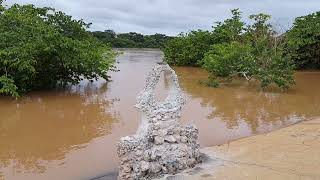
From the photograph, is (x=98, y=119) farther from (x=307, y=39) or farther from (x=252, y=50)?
(x=307, y=39)

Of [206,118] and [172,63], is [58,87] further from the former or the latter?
[172,63]

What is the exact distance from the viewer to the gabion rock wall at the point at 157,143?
5842mm

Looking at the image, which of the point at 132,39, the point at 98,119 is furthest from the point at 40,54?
the point at 132,39

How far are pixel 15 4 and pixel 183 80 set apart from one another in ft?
22.7

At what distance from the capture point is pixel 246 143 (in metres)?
7.85

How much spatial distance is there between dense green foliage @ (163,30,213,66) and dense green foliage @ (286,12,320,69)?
4.38 m

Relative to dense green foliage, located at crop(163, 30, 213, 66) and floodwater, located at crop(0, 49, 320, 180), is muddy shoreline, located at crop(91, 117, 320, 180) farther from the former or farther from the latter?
dense green foliage, located at crop(163, 30, 213, 66)

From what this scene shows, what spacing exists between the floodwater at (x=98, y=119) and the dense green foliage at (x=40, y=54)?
0.51 metres

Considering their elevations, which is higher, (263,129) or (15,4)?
(15,4)

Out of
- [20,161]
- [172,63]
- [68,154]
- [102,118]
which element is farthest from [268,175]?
[172,63]

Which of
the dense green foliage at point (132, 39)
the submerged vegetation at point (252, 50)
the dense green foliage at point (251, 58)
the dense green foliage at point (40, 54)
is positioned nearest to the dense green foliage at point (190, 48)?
the submerged vegetation at point (252, 50)

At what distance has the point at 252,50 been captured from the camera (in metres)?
16.9

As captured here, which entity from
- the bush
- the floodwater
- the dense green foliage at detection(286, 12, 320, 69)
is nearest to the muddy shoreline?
the floodwater

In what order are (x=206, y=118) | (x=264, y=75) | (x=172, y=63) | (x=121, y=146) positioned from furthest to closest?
(x=172, y=63) → (x=264, y=75) → (x=206, y=118) → (x=121, y=146)
